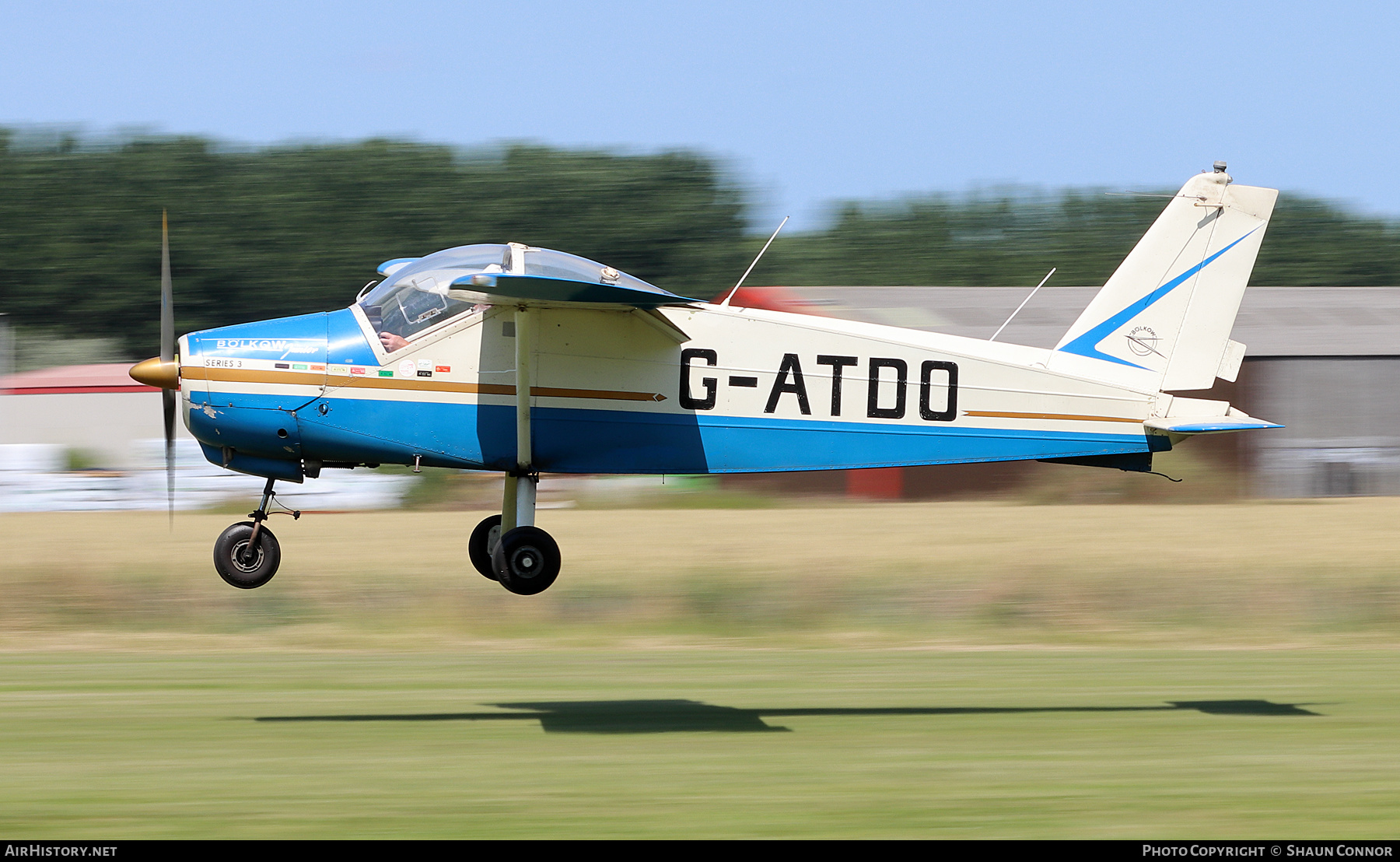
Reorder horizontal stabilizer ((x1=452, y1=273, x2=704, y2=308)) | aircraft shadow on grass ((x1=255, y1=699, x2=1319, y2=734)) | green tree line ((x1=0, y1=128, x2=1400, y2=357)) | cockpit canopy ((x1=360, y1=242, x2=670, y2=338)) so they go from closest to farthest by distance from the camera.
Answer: horizontal stabilizer ((x1=452, y1=273, x2=704, y2=308)) < cockpit canopy ((x1=360, y1=242, x2=670, y2=338)) < aircraft shadow on grass ((x1=255, y1=699, x2=1319, y2=734)) < green tree line ((x1=0, y1=128, x2=1400, y2=357))

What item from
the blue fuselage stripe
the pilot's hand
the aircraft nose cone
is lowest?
the blue fuselage stripe

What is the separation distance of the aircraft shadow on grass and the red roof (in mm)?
27691

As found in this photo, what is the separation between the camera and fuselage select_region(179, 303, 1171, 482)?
40.5ft

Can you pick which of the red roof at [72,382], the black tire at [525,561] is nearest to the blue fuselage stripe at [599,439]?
the black tire at [525,561]

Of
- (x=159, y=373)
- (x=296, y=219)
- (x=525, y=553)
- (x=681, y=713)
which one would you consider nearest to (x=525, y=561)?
(x=525, y=553)

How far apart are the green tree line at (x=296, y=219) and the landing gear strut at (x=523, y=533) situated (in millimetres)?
43868

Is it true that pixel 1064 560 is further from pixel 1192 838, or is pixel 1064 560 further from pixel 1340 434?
pixel 1192 838

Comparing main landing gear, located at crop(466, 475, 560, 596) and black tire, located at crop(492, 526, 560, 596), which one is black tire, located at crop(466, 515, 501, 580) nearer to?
main landing gear, located at crop(466, 475, 560, 596)

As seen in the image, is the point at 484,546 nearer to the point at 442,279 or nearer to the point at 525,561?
the point at 525,561

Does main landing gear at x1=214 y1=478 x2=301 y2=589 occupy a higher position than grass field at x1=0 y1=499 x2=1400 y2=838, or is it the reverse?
main landing gear at x1=214 y1=478 x2=301 y2=589

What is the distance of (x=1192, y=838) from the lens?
9.84 meters

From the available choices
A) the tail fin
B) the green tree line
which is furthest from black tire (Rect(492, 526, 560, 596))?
the green tree line

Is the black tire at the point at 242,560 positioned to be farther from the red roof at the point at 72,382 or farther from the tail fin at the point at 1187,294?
the red roof at the point at 72,382
